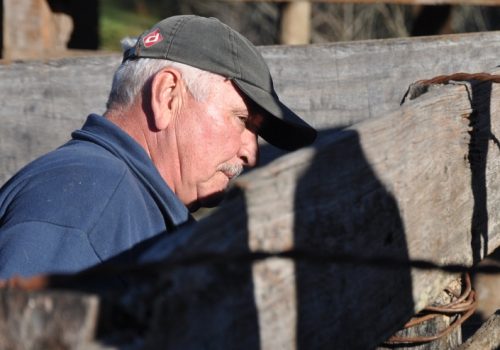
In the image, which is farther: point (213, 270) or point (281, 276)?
point (281, 276)

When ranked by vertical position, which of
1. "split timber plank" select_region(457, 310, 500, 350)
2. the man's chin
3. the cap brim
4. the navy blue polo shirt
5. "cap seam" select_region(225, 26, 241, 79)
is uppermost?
"cap seam" select_region(225, 26, 241, 79)

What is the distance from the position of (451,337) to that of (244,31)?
13176 mm

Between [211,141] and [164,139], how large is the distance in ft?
0.41

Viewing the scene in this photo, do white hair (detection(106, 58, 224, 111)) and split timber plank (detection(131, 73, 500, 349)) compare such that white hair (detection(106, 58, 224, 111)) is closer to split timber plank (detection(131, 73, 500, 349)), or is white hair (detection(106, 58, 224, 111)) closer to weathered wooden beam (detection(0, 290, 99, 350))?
split timber plank (detection(131, 73, 500, 349))

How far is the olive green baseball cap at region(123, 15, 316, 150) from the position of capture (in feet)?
8.50

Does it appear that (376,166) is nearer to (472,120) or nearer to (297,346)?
(297,346)

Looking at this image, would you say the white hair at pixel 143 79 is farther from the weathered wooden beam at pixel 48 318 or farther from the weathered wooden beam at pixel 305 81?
the weathered wooden beam at pixel 48 318

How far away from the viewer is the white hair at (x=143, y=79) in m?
2.59

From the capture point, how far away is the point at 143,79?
2615mm

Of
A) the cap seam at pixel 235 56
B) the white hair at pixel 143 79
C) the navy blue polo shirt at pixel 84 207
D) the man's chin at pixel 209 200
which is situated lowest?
the man's chin at pixel 209 200

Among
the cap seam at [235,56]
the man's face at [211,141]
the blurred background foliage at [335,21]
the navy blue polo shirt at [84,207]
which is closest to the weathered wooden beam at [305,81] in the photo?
the man's face at [211,141]

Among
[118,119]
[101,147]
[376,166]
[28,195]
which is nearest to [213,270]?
[376,166]

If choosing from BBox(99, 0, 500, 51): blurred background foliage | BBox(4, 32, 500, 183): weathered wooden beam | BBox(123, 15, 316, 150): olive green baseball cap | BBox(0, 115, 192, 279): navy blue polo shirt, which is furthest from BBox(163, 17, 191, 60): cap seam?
BBox(99, 0, 500, 51): blurred background foliage

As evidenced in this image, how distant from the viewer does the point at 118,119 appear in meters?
2.64
